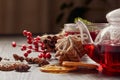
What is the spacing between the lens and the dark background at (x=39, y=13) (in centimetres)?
368

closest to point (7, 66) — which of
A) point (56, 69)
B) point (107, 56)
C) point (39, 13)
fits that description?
point (56, 69)

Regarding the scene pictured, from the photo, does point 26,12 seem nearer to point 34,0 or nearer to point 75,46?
point 34,0

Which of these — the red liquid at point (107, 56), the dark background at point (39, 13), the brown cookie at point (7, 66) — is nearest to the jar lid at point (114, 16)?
the red liquid at point (107, 56)

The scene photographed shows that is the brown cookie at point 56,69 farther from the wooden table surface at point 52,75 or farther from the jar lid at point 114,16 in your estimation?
the jar lid at point 114,16

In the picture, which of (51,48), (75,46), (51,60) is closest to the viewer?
(75,46)

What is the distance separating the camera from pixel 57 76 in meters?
0.82

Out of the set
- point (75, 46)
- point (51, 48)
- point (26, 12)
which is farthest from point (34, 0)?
point (75, 46)

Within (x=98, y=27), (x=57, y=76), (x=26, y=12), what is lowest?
(x=57, y=76)

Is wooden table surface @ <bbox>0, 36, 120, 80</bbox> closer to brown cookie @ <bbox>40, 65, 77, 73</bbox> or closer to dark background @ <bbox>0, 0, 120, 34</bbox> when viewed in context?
brown cookie @ <bbox>40, 65, 77, 73</bbox>

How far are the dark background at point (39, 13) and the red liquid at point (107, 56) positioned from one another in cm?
279

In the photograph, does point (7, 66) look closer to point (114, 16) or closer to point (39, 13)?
point (114, 16)

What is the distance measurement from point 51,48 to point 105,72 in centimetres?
34

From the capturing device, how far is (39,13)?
3.73 m

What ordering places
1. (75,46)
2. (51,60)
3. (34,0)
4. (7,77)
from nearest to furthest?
1. (7,77)
2. (75,46)
3. (51,60)
4. (34,0)
